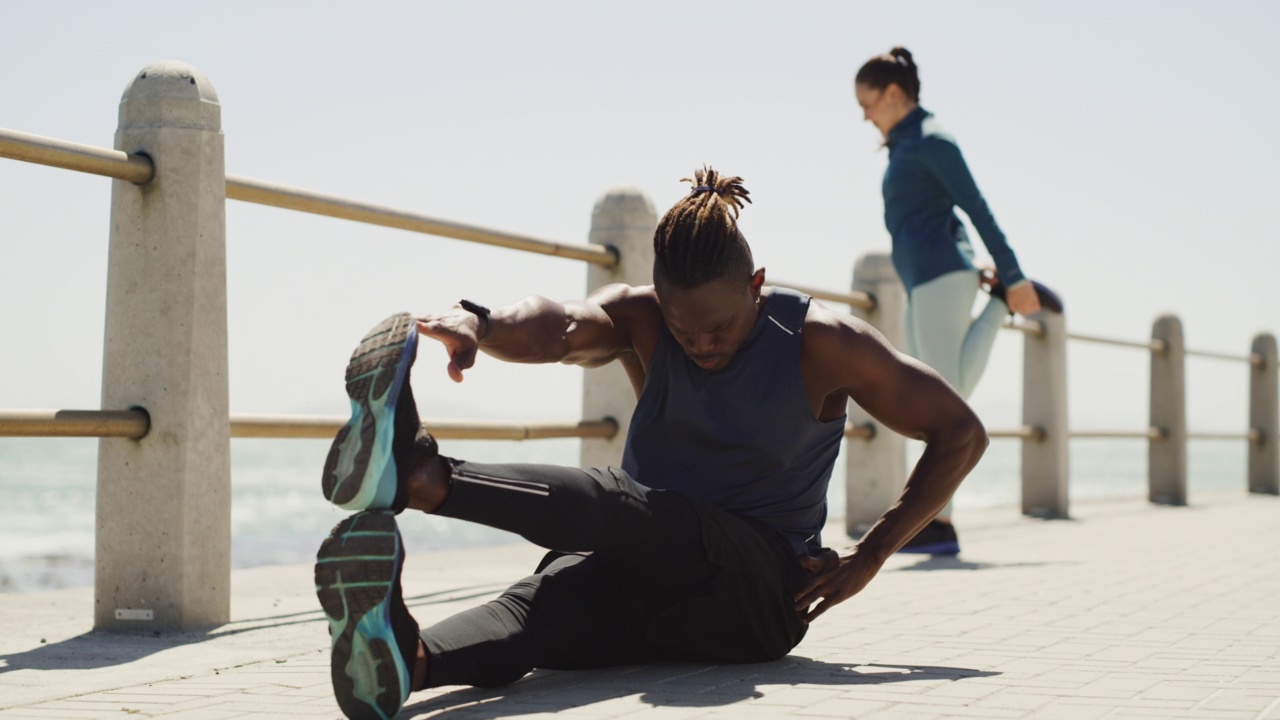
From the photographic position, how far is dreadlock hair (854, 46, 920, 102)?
19.9 ft

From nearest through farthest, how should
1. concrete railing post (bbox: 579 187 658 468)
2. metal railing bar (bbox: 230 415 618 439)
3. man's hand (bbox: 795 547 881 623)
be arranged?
man's hand (bbox: 795 547 881 623)
metal railing bar (bbox: 230 415 618 439)
concrete railing post (bbox: 579 187 658 468)

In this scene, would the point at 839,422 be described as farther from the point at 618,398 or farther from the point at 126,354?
the point at 618,398

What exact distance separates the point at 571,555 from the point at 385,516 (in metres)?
0.81

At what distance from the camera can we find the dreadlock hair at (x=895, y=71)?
6066 mm

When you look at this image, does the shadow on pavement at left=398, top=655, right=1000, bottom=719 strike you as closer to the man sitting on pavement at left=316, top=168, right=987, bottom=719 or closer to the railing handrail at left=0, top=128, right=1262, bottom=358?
the man sitting on pavement at left=316, top=168, right=987, bottom=719

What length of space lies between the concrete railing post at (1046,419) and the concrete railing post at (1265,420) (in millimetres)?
5100

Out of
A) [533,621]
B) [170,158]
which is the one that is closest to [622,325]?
[533,621]

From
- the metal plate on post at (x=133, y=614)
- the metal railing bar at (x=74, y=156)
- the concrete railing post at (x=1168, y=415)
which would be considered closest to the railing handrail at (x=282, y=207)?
the metal railing bar at (x=74, y=156)

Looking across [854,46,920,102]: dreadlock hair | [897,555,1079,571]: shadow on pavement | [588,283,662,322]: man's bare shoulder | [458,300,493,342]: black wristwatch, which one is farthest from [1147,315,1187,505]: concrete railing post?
[458,300,493,342]: black wristwatch

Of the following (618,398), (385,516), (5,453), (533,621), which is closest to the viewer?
(385,516)

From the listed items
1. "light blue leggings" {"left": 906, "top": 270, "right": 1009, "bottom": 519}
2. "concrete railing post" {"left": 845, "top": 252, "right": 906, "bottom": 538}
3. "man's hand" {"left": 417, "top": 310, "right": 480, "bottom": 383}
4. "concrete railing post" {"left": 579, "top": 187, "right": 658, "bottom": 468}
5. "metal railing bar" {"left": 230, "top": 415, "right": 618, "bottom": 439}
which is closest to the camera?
"man's hand" {"left": 417, "top": 310, "right": 480, "bottom": 383}

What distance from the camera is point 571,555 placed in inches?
119

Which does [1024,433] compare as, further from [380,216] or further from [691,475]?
[691,475]

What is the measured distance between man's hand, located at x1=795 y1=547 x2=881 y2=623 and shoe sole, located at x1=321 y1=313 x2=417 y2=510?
40.9 inches
